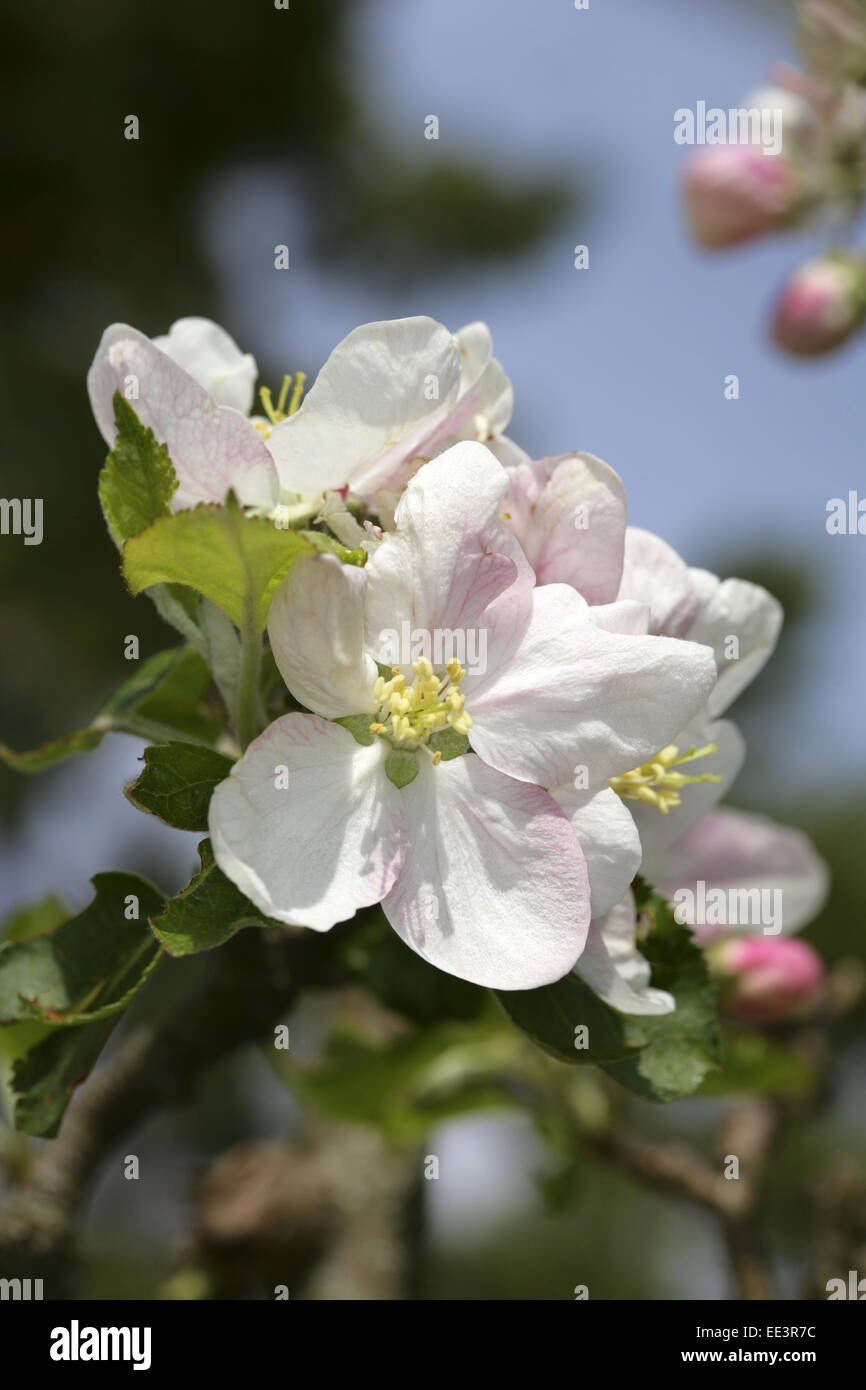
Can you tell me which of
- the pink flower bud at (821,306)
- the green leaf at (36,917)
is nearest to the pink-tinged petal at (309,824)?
the green leaf at (36,917)

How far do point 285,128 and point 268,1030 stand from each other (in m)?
4.38

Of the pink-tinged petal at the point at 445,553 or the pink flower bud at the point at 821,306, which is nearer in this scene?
the pink-tinged petal at the point at 445,553

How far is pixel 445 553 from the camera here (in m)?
0.49

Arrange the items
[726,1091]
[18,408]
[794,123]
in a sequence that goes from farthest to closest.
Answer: [18,408] < [794,123] < [726,1091]

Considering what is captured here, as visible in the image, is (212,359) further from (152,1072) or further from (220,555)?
(152,1072)

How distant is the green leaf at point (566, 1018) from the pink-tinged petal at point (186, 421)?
0.27 meters

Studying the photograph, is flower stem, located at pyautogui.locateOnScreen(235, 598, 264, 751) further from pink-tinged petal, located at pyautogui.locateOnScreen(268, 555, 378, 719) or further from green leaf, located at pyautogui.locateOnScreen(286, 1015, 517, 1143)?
green leaf, located at pyautogui.locateOnScreen(286, 1015, 517, 1143)

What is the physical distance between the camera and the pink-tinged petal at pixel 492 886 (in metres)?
0.47

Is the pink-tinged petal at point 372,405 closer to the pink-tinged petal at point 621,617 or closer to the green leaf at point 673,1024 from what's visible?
the pink-tinged petal at point 621,617

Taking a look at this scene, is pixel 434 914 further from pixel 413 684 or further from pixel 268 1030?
pixel 268 1030

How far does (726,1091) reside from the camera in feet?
3.63

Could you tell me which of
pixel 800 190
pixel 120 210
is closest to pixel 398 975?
pixel 800 190
